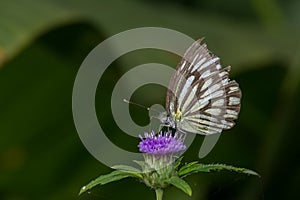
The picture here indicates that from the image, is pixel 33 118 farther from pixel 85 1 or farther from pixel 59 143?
pixel 85 1

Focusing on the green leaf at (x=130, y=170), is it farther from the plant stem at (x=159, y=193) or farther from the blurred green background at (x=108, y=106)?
the blurred green background at (x=108, y=106)

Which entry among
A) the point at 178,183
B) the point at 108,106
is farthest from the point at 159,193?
the point at 108,106

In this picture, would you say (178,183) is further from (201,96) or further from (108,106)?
(108,106)

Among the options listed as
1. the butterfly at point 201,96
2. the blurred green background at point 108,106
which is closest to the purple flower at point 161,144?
the butterfly at point 201,96

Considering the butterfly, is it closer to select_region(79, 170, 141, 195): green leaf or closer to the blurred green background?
select_region(79, 170, 141, 195): green leaf

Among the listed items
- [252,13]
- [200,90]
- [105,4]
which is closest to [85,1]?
[105,4]
